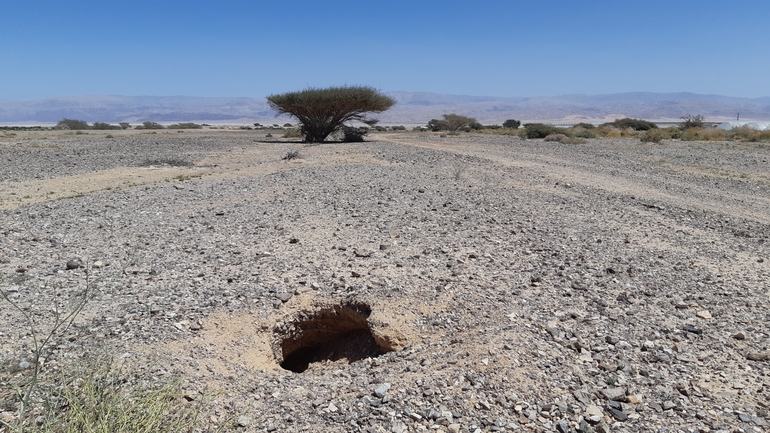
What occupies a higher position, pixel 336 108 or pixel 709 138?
pixel 336 108

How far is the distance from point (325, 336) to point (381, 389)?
1674 millimetres

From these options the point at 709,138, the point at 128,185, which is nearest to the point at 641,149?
the point at 709,138

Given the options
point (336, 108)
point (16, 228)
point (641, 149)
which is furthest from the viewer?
point (336, 108)

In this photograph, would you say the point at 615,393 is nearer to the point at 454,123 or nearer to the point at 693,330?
the point at 693,330

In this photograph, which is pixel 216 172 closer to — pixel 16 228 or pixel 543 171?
pixel 16 228

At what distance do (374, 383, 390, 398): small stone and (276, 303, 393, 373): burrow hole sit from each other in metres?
1.10

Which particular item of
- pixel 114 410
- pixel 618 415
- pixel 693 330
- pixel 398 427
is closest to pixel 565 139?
pixel 693 330

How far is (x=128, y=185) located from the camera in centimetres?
1184

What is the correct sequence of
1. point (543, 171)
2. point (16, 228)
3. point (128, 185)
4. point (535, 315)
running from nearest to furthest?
1. point (535, 315)
2. point (16, 228)
3. point (128, 185)
4. point (543, 171)

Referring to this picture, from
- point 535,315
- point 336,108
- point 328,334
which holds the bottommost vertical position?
point 328,334

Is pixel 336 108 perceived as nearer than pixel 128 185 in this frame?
No

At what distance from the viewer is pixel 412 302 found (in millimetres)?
4965

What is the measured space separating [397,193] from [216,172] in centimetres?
635

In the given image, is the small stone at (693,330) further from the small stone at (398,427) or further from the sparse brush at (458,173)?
the sparse brush at (458,173)
